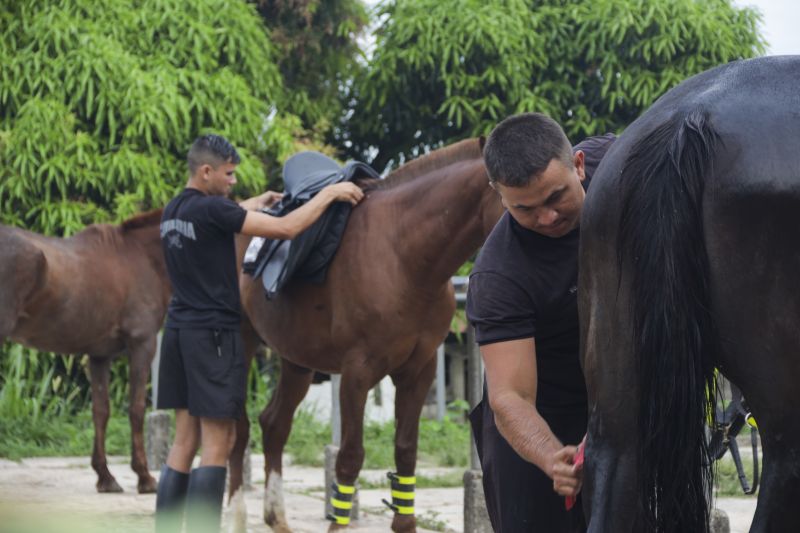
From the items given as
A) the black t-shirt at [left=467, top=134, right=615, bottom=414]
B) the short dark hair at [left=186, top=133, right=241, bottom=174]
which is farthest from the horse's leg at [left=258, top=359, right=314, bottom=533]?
the black t-shirt at [left=467, top=134, right=615, bottom=414]

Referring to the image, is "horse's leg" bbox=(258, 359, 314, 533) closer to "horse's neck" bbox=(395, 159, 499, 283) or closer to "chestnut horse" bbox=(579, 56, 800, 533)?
"horse's neck" bbox=(395, 159, 499, 283)

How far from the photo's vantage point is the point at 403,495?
5.91 m

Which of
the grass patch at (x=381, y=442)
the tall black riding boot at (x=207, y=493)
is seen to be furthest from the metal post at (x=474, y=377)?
the grass patch at (x=381, y=442)

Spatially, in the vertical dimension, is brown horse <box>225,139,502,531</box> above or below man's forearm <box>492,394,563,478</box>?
above

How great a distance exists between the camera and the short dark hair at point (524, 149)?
120 inches

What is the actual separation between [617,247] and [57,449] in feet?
28.2

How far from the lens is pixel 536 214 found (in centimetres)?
313

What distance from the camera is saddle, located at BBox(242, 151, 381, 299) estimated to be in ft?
19.6

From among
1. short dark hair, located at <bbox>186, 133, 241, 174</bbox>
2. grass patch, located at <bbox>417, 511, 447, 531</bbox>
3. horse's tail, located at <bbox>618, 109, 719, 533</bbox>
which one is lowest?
grass patch, located at <bbox>417, 511, 447, 531</bbox>

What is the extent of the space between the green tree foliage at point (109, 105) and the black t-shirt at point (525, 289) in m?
8.60

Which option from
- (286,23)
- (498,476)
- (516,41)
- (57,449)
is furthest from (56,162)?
(498,476)

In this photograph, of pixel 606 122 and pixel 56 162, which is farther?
pixel 606 122

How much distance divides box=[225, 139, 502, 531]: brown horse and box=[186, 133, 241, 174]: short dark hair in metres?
0.83

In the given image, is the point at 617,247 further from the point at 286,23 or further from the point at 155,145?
the point at 286,23
